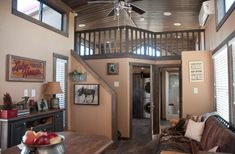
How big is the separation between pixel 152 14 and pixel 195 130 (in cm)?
412

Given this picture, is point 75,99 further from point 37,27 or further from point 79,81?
point 37,27

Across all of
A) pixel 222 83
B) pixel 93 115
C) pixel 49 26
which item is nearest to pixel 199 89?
pixel 222 83

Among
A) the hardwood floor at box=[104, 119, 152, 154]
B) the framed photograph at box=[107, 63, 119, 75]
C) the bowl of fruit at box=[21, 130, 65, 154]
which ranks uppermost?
the framed photograph at box=[107, 63, 119, 75]

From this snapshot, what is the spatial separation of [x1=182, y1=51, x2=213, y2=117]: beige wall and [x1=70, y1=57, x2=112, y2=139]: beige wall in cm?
191

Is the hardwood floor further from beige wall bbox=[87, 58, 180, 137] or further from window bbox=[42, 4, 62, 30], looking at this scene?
window bbox=[42, 4, 62, 30]

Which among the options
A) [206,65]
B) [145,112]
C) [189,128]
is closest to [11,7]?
[189,128]

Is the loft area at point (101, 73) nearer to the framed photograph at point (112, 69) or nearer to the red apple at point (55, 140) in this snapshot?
the framed photograph at point (112, 69)

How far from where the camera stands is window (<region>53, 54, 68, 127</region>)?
4949mm

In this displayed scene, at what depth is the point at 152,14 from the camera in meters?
6.83

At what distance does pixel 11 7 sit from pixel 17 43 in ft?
1.99

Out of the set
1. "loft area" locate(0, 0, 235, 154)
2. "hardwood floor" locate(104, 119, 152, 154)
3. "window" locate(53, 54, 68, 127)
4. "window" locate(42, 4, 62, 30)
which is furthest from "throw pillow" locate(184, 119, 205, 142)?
"window" locate(42, 4, 62, 30)

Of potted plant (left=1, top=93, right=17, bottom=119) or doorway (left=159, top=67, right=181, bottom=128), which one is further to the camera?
doorway (left=159, top=67, right=181, bottom=128)

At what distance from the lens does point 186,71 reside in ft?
17.7

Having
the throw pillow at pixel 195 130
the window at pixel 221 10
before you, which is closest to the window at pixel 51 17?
the window at pixel 221 10
